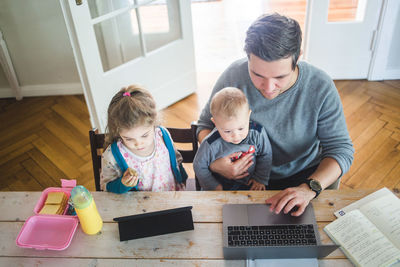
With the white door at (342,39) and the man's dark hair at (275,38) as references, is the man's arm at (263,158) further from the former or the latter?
the white door at (342,39)

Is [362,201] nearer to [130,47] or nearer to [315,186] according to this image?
[315,186]

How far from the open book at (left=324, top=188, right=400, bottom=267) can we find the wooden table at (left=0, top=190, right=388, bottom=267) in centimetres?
3

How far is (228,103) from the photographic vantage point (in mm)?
1225

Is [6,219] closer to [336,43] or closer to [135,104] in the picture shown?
[135,104]

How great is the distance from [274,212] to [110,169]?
64 cm

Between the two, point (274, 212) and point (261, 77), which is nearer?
point (274, 212)

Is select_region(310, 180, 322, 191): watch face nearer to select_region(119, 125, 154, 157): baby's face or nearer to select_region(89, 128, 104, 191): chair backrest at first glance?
select_region(119, 125, 154, 157): baby's face

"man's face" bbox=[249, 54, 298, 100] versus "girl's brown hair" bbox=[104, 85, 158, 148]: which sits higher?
"man's face" bbox=[249, 54, 298, 100]

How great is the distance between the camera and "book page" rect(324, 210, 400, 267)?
94 centimetres

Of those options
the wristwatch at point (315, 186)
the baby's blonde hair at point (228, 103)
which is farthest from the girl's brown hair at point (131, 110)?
the wristwatch at point (315, 186)

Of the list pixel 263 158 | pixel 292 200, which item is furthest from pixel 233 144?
pixel 292 200

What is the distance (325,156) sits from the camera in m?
1.31

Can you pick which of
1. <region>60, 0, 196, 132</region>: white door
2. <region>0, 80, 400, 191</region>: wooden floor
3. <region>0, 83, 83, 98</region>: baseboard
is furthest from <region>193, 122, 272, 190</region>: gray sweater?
<region>0, 83, 83, 98</region>: baseboard

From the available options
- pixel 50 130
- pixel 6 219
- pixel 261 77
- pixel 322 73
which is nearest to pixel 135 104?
pixel 261 77
